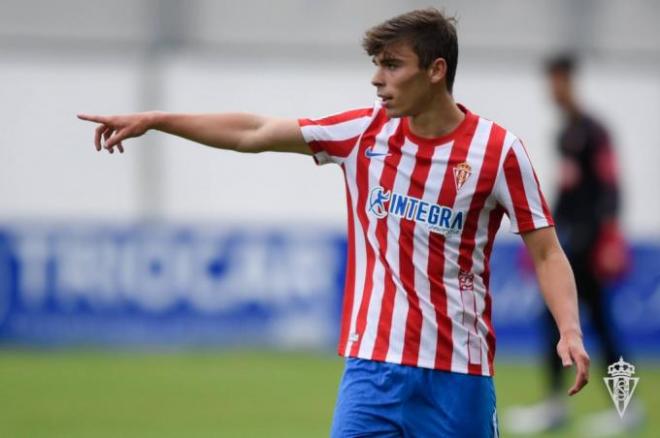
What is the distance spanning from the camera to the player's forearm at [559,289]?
17.3ft

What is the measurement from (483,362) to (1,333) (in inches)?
386

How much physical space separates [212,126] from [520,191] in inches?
45.3

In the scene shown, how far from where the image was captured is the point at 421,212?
17.6 ft

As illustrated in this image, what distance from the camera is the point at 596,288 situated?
10547mm

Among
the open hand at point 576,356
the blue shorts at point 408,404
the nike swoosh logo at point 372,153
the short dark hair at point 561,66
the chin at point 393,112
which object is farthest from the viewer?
the short dark hair at point 561,66

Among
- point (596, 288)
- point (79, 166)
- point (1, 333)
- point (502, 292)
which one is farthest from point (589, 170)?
point (79, 166)

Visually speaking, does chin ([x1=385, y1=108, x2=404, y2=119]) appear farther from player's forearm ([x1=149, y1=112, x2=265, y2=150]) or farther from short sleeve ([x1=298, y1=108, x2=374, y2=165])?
player's forearm ([x1=149, y1=112, x2=265, y2=150])

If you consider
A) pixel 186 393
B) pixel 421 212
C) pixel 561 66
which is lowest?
pixel 186 393

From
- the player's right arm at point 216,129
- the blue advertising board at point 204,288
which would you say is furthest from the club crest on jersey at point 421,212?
the blue advertising board at point 204,288

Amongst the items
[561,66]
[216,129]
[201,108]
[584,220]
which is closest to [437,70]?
[216,129]

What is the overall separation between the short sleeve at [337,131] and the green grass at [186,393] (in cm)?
433

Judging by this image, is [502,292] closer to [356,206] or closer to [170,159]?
[170,159]

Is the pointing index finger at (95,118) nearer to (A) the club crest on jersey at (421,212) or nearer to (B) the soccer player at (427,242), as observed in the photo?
(B) the soccer player at (427,242)

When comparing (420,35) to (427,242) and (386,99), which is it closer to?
(386,99)
